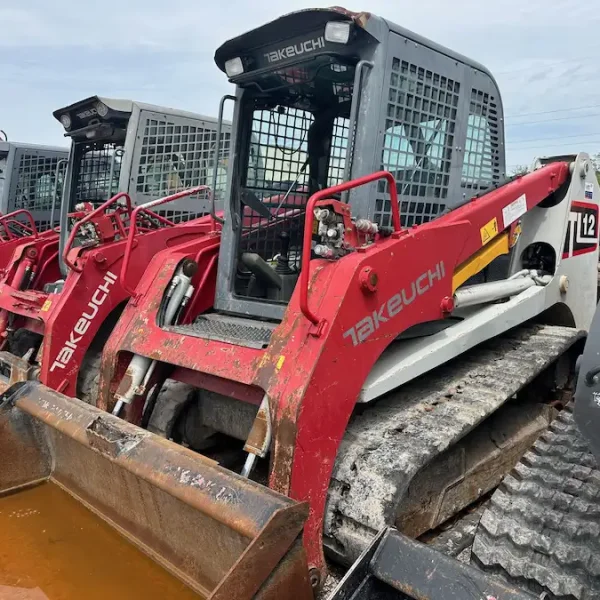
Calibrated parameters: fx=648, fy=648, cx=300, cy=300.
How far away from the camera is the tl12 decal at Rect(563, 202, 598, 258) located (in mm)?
3931

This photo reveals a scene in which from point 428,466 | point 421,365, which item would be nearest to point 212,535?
point 428,466

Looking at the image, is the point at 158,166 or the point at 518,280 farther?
the point at 158,166

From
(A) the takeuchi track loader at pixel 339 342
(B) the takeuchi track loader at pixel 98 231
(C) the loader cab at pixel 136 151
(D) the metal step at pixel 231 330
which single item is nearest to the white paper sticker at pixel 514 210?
(A) the takeuchi track loader at pixel 339 342

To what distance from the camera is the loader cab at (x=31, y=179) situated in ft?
27.2

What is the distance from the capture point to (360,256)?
263 centimetres

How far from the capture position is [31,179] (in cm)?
839

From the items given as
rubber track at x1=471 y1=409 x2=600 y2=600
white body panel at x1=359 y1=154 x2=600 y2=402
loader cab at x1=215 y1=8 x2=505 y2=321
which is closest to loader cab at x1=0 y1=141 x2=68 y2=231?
A: loader cab at x1=215 y1=8 x2=505 y2=321

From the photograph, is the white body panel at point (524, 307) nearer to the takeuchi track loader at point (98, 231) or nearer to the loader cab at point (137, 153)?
the takeuchi track loader at point (98, 231)

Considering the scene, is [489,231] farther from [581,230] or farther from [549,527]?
[549,527]

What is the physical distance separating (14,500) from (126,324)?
1.03 metres

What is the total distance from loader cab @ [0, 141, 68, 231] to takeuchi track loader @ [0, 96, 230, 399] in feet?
4.08

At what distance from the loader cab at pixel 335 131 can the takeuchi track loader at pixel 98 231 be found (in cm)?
66

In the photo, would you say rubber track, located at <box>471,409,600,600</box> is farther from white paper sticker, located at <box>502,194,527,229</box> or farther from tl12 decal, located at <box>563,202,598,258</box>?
tl12 decal, located at <box>563,202,598,258</box>

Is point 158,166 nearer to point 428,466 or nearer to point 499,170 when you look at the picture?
point 499,170
